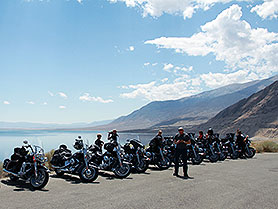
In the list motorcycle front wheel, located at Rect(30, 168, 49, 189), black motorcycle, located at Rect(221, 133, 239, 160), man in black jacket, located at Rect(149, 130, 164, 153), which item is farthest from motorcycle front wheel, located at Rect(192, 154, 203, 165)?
motorcycle front wheel, located at Rect(30, 168, 49, 189)

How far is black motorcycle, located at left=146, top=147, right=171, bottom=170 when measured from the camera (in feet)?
41.3

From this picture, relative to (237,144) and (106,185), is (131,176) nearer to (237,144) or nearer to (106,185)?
(106,185)

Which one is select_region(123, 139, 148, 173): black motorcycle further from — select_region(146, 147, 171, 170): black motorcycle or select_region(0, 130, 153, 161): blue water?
select_region(146, 147, 171, 170): black motorcycle

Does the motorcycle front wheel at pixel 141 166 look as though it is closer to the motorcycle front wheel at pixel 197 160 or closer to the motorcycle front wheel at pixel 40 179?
the motorcycle front wheel at pixel 197 160

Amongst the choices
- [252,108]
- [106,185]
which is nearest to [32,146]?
[106,185]

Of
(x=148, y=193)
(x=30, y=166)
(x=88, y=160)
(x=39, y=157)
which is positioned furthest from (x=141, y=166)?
(x=30, y=166)

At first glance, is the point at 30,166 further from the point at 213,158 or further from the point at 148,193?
the point at 213,158

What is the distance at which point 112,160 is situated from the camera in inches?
412

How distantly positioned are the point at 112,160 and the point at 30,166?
3.11 m

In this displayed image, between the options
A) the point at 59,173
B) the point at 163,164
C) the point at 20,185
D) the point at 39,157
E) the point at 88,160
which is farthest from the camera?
the point at 163,164

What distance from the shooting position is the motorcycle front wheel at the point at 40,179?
7852 mm

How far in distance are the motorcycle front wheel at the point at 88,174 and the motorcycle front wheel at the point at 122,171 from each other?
107 cm

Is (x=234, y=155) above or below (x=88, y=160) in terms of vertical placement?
below

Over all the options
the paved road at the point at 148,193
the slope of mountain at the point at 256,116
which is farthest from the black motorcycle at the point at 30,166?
the slope of mountain at the point at 256,116
